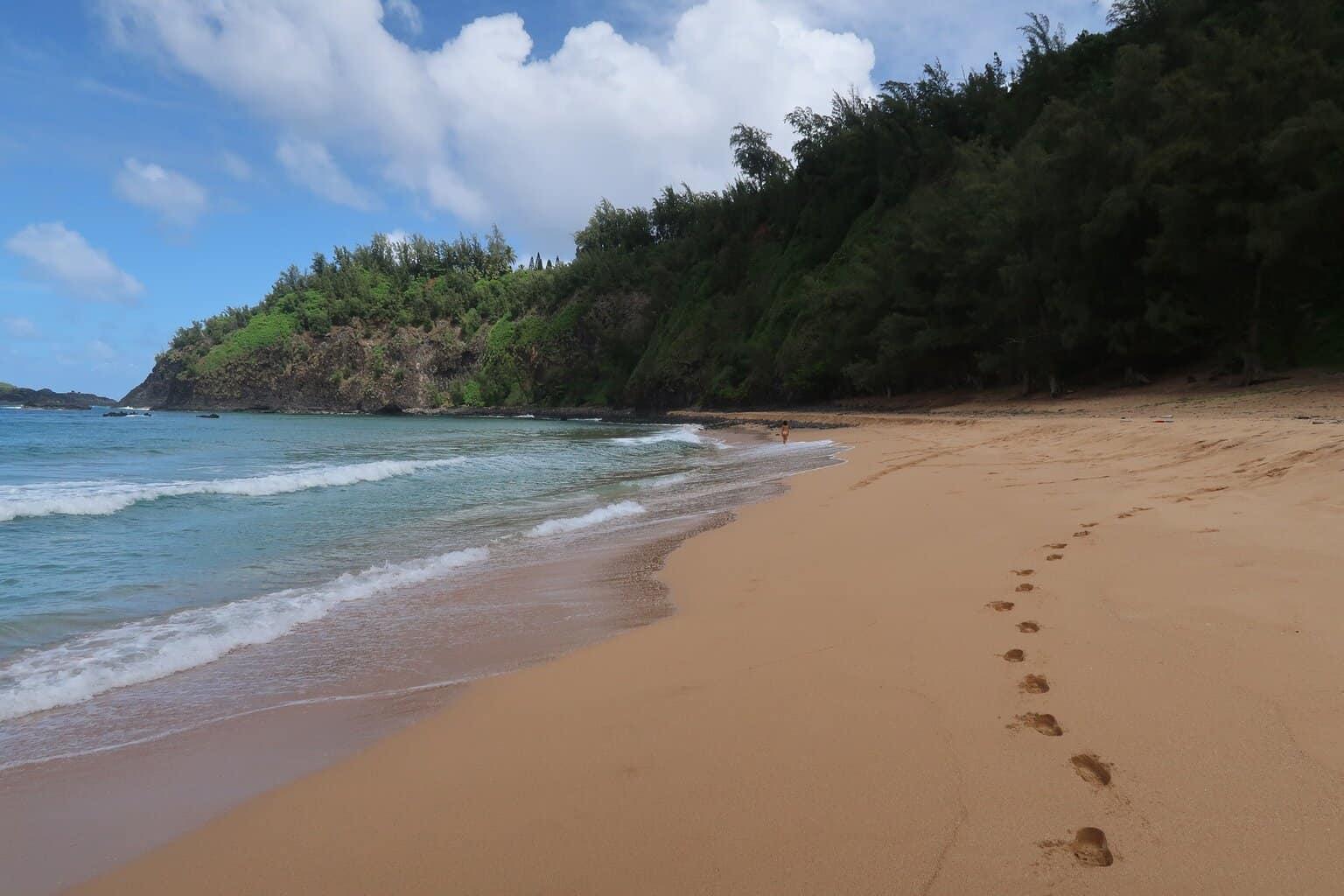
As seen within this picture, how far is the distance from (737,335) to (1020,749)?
5666 cm

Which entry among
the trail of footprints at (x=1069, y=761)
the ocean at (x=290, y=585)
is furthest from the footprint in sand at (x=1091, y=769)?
the ocean at (x=290, y=585)

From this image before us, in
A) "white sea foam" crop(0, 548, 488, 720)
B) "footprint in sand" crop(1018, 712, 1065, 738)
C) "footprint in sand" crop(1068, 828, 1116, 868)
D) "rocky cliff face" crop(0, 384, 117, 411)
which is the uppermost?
"rocky cliff face" crop(0, 384, 117, 411)

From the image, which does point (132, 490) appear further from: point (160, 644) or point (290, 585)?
point (160, 644)

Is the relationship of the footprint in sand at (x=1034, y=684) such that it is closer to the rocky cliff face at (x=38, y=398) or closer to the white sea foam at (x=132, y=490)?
the white sea foam at (x=132, y=490)

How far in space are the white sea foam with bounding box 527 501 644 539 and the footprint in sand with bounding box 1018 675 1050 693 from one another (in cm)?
647

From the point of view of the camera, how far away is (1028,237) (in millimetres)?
29234

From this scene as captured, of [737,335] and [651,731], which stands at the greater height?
→ [737,335]

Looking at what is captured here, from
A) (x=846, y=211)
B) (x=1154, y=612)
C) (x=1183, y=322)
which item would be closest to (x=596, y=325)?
(x=846, y=211)

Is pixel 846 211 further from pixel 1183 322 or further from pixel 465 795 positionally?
pixel 465 795

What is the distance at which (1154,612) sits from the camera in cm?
358

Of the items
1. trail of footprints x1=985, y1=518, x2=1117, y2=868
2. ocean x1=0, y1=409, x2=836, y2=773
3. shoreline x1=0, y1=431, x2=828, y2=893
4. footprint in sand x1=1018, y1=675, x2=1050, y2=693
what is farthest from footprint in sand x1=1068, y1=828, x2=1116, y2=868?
→ ocean x1=0, y1=409, x2=836, y2=773

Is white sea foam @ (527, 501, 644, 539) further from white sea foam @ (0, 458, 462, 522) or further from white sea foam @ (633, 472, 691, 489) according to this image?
white sea foam @ (0, 458, 462, 522)

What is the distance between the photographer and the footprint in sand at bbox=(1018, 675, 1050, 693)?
2.93 m

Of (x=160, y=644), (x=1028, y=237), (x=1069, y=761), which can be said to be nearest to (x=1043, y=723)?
(x=1069, y=761)
